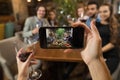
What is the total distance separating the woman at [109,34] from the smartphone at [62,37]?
1.29 metres

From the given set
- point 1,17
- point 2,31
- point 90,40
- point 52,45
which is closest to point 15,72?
point 52,45

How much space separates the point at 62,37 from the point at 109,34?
1373mm

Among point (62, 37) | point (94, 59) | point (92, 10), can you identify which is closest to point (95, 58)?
point (94, 59)

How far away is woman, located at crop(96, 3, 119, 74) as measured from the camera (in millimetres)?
2484

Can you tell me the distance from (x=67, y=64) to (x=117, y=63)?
1.05m

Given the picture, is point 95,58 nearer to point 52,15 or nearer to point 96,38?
point 96,38

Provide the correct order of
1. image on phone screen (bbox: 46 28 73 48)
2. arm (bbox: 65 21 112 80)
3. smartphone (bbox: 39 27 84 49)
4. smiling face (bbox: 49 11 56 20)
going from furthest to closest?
smiling face (bbox: 49 11 56 20) → image on phone screen (bbox: 46 28 73 48) → smartphone (bbox: 39 27 84 49) → arm (bbox: 65 21 112 80)

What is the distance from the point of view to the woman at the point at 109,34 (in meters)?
2.48

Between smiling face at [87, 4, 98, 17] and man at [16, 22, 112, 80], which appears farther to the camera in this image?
smiling face at [87, 4, 98, 17]

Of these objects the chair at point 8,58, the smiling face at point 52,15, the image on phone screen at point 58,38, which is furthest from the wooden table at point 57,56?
the smiling face at point 52,15

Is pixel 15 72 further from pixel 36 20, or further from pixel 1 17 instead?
pixel 1 17

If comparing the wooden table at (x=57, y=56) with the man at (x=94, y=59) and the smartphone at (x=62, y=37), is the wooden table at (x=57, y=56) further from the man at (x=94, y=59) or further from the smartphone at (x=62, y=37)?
the man at (x=94, y=59)

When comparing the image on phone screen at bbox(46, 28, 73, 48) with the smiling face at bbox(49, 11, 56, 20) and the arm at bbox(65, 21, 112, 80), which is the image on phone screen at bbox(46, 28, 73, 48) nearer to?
the arm at bbox(65, 21, 112, 80)

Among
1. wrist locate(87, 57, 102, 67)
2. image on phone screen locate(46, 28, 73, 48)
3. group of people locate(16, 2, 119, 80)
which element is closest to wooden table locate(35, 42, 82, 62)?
group of people locate(16, 2, 119, 80)
